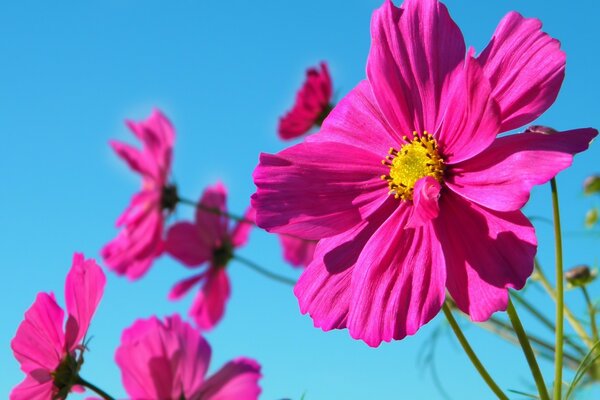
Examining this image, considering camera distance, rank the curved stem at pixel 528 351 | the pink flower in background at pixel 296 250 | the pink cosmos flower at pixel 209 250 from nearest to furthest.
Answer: the curved stem at pixel 528 351, the pink cosmos flower at pixel 209 250, the pink flower in background at pixel 296 250

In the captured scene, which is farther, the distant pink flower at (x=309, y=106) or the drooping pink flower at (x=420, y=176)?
the distant pink flower at (x=309, y=106)

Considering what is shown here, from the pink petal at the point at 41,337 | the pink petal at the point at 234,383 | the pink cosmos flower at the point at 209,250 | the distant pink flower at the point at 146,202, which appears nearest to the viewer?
the pink petal at the point at 41,337

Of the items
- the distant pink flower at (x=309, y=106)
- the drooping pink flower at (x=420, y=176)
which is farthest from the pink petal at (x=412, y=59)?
the distant pink flower at (x=309, y=106)

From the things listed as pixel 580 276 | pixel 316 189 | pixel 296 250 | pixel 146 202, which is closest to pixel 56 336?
pixel 316 189

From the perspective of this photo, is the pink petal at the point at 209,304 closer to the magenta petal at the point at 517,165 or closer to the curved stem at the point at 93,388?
the curved stem at the point at 93,388

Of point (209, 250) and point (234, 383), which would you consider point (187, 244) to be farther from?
point (234, 383)

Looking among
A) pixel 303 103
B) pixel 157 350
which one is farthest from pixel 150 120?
pixel 157 350

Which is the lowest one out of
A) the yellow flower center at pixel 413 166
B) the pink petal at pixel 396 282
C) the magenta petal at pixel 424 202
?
the pink petal at pixel 396 282

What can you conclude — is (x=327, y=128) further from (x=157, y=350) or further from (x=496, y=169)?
(x=157, y=350)
